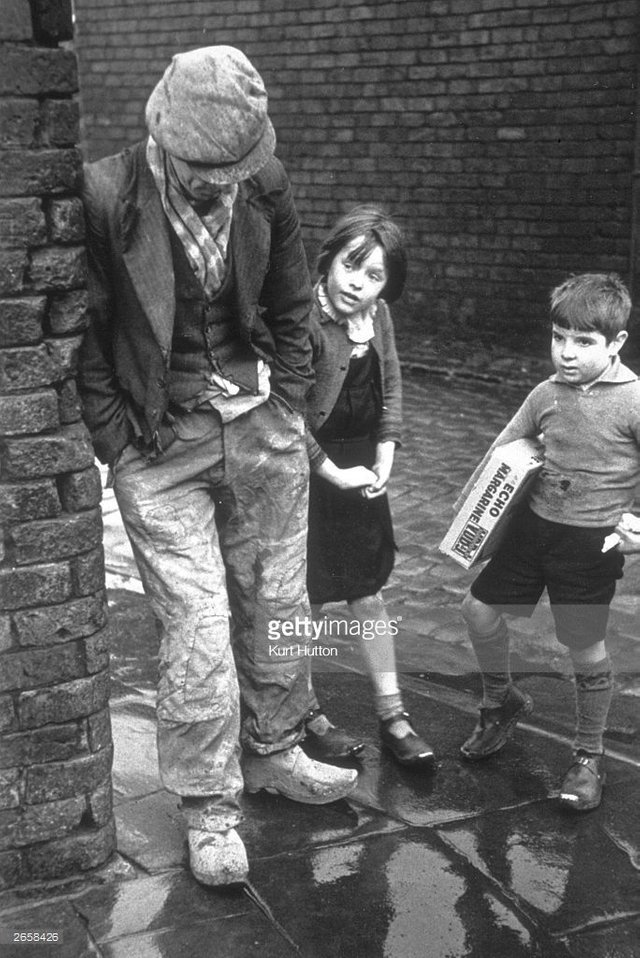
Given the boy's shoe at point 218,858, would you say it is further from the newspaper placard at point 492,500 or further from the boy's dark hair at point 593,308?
the boy's dark hair at point 593,308

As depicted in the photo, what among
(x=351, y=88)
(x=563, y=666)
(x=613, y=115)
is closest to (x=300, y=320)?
(x=563, y=666)

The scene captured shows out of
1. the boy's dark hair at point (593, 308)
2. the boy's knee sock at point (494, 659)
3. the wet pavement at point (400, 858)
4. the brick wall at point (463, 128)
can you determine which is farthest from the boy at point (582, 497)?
the brick wall at point (463, 128)

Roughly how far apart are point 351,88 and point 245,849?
331 inches

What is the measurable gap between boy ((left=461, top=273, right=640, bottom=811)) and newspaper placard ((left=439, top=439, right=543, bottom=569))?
0.05 metres

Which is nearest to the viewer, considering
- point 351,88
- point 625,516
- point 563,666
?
point 625,516

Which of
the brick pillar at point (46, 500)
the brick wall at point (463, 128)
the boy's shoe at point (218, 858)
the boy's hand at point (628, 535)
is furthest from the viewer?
the brick wall at point (463, 128)

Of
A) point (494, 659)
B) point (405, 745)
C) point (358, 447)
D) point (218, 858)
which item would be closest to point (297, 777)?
point (405, 745)

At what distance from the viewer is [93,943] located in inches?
114

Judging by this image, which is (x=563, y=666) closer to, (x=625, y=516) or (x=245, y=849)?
(x=625, y=516)

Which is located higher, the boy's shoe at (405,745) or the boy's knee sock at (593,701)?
the boy's knee sock at (593,701)

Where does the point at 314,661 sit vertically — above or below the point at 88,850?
below

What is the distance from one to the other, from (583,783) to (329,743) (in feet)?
2.47

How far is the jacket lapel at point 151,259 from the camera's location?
294 cm

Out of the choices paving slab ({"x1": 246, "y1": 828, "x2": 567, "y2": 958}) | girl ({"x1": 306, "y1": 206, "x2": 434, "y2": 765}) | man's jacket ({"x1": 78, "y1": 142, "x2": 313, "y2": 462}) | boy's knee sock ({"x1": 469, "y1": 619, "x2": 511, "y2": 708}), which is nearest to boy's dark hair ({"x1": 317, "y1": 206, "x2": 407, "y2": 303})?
girl ({"x1": 306, "y1": 206, "x2": 434, "y2": 765})
